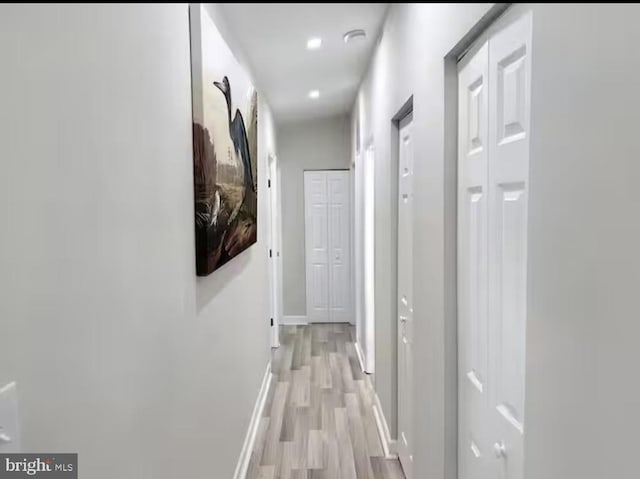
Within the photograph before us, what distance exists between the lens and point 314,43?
3.22m

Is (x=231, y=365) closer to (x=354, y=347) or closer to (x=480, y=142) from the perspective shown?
(x=480, y=142)

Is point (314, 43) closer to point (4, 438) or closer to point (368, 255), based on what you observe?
point (368, 255)

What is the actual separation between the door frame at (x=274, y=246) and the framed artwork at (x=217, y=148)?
8.27 feet

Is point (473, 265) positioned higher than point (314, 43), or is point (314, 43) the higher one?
point (314, 43)

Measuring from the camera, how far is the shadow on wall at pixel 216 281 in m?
1.86

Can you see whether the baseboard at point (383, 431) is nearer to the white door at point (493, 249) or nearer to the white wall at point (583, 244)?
the white door at point (493, 249)

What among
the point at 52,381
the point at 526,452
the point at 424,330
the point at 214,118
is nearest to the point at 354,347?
the point at 424,330

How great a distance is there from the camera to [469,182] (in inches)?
60.9

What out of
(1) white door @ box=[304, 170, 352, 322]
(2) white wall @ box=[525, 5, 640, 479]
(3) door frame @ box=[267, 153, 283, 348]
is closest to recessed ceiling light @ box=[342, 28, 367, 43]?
(3) door frame @ box=[267, 153, 283, 348]

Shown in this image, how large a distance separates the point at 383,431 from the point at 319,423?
0.51 m

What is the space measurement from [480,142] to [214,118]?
1.05 meters

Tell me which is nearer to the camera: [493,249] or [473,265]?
[493,249]

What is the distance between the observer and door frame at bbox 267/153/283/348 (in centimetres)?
529

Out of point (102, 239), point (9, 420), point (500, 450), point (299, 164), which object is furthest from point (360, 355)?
point (9, 420)
